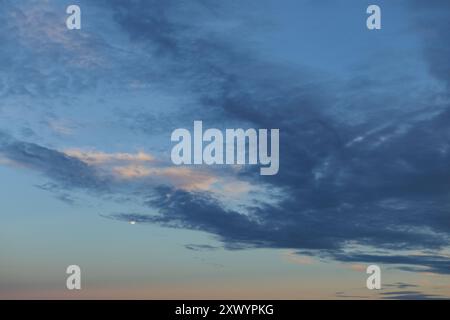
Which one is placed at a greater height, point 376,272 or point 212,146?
point 212,146

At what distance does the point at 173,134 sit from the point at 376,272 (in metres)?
15.2

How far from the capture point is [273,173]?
3759 cm
